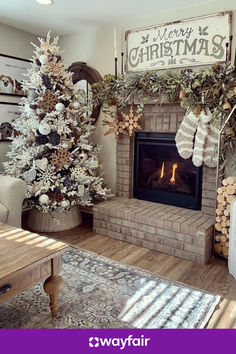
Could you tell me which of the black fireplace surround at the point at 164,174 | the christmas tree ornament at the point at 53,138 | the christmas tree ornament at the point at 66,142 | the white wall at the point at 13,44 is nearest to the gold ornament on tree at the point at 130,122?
the black fireplace surround at the point at 164,174

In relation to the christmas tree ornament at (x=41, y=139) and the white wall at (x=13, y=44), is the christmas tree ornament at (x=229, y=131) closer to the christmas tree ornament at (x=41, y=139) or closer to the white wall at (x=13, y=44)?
the christmas tree ornament at (x=41, y=139)

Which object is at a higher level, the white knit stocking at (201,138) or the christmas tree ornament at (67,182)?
the white knit stocking at (201,138)

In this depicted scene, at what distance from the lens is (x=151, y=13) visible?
3.03 m

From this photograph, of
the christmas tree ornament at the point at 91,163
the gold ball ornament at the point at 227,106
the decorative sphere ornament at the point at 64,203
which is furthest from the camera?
the christmas tree ornament at the point at 91,163

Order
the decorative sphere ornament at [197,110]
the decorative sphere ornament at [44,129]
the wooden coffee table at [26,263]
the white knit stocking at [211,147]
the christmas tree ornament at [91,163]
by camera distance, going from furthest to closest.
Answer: the christmas tree ornament at [91,163]
the decorative sphere ornament at [44,129]
the white knit stocking at [211,147]
the decorative sphere ornament at [197,110]
the wooden coffee table at [26,263]

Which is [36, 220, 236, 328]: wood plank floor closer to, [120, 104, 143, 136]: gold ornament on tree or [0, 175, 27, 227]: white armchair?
[0, 175, 27, 227]: white armchair

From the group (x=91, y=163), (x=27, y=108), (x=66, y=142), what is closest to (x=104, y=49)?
(x=27, y=108)

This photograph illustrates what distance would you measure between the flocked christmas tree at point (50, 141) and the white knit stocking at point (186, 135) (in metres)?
0.97

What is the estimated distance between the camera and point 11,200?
2.60m

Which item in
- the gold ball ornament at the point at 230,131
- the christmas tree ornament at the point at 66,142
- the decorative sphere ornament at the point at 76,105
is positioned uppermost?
the decorative sphere ornament at the point at 76,105

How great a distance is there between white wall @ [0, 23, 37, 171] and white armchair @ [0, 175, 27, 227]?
1034 mm

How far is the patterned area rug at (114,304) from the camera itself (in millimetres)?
1757

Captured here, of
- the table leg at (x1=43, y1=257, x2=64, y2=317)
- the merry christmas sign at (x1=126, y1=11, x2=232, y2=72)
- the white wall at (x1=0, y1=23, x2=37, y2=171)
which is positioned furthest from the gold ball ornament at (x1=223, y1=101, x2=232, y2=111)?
the white wall at (x1=0, y1=23, x2=37, y2=171)
